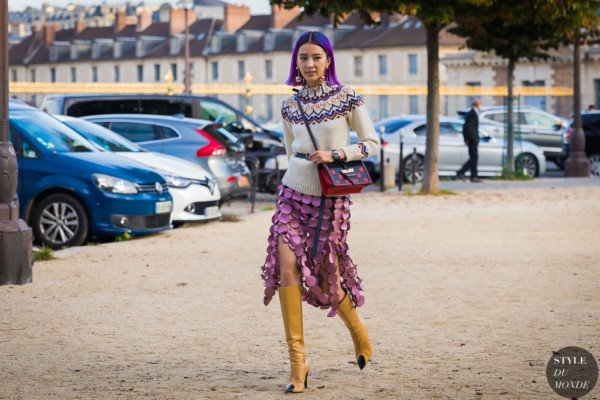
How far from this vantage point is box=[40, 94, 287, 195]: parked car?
23.0 meters

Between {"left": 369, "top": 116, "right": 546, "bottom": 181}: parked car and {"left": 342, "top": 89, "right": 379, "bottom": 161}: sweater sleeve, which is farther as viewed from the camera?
{"left": 369, "top": 116, "right": 546, "bottom": 181}: parked car

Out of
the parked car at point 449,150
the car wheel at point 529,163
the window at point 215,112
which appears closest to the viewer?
the window at point 215,112

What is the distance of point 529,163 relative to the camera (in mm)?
31250

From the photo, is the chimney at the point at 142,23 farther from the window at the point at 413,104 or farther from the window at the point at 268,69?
the window at the point at 413,104

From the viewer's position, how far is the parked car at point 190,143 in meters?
19.0

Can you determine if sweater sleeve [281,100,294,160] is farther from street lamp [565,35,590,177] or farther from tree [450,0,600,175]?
street lamp [565,35,590,177]

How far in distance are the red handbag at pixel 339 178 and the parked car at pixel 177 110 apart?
15.6 meters

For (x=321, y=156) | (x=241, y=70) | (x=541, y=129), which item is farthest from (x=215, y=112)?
(x=241, y=70)

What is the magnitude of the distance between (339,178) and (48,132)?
9058 millimetres

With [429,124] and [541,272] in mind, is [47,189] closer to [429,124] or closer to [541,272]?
[541,272]

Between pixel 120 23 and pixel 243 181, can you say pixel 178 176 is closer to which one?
pixel 243 181

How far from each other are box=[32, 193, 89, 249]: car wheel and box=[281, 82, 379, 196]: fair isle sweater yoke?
8.03 metres

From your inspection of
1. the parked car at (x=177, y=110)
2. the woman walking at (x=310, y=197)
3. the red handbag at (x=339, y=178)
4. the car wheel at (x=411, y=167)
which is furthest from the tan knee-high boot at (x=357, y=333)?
the car wheel at (x=411, y=167)

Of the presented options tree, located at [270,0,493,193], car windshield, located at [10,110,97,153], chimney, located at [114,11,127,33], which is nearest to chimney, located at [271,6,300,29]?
chimney, located at [114,11,127,33]
